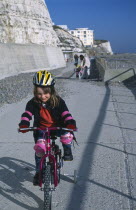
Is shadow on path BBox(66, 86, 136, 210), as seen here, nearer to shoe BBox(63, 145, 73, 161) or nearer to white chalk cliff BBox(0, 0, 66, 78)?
shoe BBox(63, 145, 73, 161)

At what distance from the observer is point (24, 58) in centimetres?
3266

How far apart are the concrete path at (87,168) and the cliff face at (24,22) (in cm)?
2943

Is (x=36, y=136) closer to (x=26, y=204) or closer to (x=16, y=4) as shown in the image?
(x=26, y=204)

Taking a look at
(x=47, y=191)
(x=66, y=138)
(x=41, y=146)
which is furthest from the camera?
(x=66, y=138)

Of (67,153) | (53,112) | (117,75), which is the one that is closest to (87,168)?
(67,153)

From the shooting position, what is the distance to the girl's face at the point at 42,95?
432cm

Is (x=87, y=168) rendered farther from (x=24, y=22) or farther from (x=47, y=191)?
(x=24, y=22)

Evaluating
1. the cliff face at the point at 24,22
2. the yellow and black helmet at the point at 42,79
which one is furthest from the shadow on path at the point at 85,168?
the cliff face at the point at 24,22

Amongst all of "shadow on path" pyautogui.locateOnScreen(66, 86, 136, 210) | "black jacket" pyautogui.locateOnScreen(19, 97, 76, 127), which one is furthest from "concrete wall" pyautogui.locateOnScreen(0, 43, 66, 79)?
"black jacket" pyautogui.locateOnScreen(19, 97, 76, 127)

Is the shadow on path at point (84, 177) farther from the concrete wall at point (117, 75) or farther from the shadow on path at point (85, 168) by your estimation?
the concrete wall at point (117, 75)

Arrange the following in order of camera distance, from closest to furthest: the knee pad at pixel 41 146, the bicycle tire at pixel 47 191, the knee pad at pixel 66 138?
the bicycle tire at pixel 47 191 → the knee pad at pixel 41 146 → the knee pad at pixel 66 138

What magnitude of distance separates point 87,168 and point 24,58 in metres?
27.9

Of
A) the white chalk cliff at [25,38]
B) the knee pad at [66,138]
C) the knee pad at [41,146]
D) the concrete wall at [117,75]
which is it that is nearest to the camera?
the knee pad at [41,146]

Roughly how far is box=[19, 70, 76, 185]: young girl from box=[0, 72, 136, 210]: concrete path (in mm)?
602
